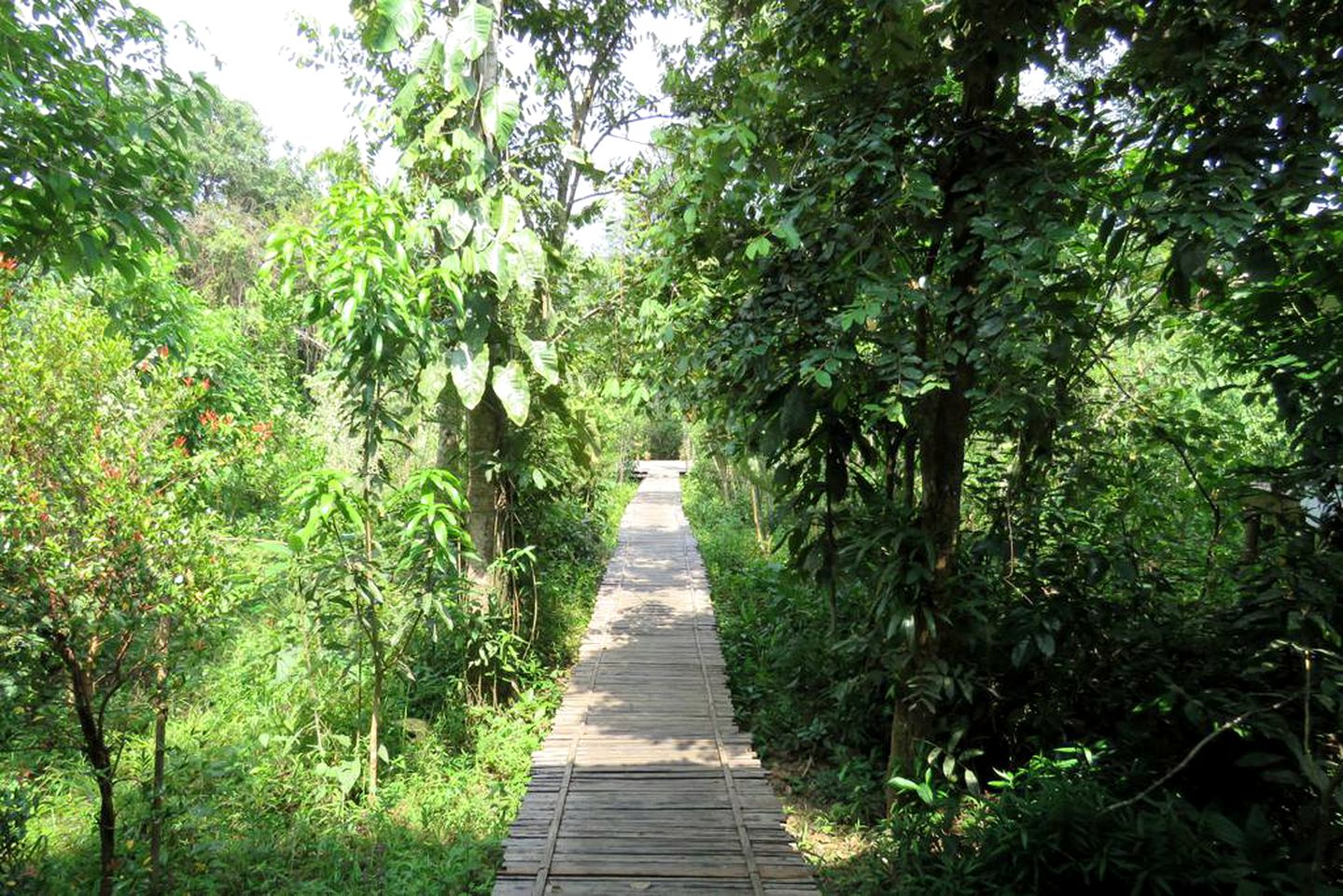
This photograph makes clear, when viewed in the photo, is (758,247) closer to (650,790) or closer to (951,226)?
(951,226)

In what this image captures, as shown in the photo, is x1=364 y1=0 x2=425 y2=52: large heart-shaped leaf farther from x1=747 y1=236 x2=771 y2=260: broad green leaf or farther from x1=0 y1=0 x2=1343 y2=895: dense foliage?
x1=747 y1=236 x2=771 y2=260: broad green leaf

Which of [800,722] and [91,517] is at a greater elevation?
[91,517]

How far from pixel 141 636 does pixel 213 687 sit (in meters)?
3.24

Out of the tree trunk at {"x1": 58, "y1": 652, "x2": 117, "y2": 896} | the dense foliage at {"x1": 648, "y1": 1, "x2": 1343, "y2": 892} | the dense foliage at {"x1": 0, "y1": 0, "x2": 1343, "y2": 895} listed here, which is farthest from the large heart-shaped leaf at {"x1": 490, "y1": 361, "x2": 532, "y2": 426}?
the tree trunk at {"x1": 58, "y1": 652, "x2": 117, "y2": 896}

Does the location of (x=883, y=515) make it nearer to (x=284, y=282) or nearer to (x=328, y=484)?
(x=328, y=484)

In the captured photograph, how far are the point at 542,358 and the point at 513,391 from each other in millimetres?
336

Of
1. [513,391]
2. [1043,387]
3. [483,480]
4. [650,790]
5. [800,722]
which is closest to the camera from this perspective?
[1043,387]

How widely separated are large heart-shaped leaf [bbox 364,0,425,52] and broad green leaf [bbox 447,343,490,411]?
62.5 inches

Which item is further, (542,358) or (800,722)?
(800,722)

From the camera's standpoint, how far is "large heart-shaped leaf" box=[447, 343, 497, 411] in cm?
402

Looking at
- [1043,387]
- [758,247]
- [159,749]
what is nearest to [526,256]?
[758,247]

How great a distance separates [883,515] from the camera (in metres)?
3.60

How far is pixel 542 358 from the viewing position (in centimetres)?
439

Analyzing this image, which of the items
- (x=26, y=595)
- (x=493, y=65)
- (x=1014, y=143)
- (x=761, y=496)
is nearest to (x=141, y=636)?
(x=26, y=595)
